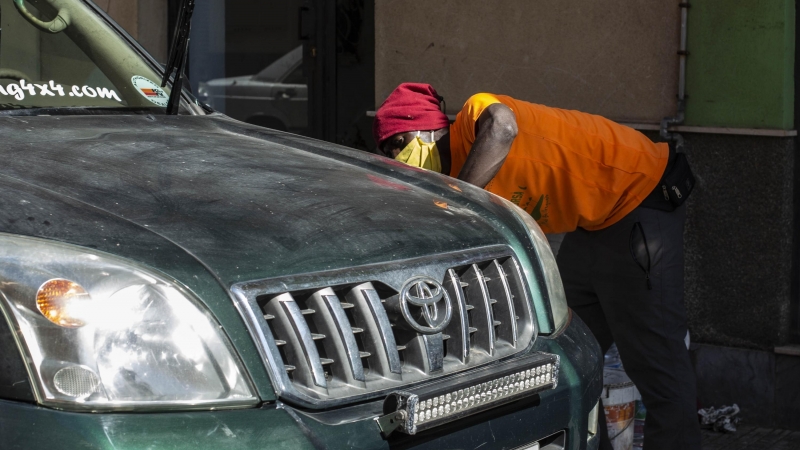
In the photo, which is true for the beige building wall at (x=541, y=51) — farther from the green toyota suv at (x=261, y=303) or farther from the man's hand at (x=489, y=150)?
the green toyota suv at (x=261, y=303)

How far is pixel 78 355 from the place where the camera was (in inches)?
78.7

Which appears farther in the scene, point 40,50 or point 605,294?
point 605,294

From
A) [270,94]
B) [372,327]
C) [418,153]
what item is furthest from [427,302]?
[270,94]

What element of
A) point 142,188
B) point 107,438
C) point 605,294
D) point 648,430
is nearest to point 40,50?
point 142,188

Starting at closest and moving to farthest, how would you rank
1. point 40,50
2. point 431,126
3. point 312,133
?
point 40,50 → point 431,126 → point 312,133

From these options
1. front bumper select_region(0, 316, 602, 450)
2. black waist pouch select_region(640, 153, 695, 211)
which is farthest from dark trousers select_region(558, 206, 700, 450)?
front bumper select_region(0, 316, 602, 450)

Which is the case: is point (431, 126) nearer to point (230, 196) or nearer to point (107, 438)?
point (230, 196)

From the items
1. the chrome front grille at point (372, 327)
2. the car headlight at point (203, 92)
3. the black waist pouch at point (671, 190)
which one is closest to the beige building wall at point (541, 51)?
the black waist pouch at point (671, 190)

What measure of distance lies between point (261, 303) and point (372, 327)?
0.84 ft

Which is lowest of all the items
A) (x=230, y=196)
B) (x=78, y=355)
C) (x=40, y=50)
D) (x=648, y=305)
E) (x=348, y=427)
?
(x=648, y=305)

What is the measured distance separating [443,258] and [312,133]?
16.5 feet

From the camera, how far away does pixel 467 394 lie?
2.40 metres

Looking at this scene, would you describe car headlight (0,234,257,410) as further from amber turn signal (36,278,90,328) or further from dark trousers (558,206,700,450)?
dark trousers (558,206,700,450)

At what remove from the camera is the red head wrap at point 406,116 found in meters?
3.86
